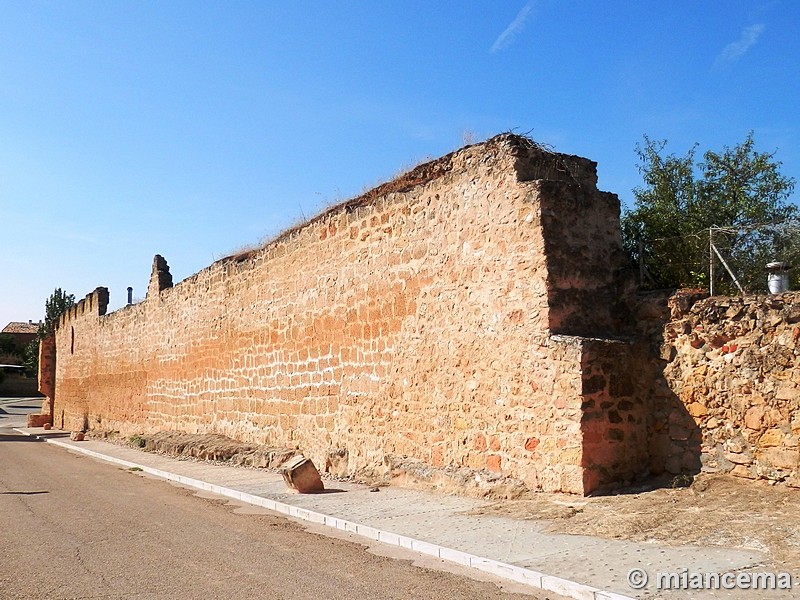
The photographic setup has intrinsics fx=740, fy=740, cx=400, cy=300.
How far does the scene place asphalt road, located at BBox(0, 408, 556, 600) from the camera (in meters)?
4.77

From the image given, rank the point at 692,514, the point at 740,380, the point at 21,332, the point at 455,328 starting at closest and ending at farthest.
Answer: the point at 692,514 < the point at 740,380 < the point at 455,328 < the point at 21,332

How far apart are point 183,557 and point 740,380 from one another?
4.96 metres

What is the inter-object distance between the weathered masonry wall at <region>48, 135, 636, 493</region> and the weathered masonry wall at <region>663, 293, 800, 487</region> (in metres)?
0.58

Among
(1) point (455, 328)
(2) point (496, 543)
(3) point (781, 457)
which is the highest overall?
(1) point (455, 328)

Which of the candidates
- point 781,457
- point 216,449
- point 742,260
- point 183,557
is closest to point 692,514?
point 781,457

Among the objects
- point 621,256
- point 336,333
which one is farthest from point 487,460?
point 336,333

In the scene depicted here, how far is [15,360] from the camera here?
61.9 m

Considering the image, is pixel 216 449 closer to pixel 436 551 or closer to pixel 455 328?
pixel 455 328

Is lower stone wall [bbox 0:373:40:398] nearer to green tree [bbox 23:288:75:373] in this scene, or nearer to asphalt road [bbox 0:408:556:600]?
green tree [bbox 23:288:75:373]

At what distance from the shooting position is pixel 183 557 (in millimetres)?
5742

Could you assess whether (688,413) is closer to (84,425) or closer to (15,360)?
(84,425)

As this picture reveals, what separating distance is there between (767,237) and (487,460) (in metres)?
3.77

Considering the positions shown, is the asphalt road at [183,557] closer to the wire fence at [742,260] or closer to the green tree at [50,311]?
the wire fence at [742,260]

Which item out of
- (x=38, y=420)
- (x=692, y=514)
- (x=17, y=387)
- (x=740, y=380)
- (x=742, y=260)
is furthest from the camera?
(x=17, y=387)
